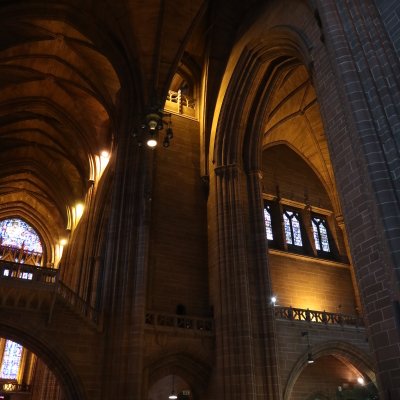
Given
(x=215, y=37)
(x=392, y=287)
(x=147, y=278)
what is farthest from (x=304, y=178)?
(x=392, y=287)

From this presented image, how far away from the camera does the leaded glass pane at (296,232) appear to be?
20209 mm

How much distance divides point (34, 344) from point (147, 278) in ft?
12.2

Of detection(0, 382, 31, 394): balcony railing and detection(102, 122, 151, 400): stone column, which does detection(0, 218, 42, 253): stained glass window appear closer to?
detection(0, 382, 31, 394): balcony railing

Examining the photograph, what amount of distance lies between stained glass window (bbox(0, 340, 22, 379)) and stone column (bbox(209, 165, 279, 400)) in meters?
18.9

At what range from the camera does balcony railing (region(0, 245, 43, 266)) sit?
94.9 ft

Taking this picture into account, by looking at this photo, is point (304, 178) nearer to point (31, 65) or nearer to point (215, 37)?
point (215, 37)

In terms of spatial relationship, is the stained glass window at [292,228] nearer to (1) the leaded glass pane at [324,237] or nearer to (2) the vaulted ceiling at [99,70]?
(1) the leaded glass pane at [324,237]

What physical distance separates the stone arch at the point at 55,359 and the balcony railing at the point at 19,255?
1900 centimetres

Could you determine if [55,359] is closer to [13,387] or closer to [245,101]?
→ [245,101]

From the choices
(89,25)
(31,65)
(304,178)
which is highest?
(31,65)

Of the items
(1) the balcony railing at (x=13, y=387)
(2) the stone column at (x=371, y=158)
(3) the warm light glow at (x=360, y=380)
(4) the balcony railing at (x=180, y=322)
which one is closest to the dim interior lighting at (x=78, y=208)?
(1) the balcony railing at (x=13, y=387)

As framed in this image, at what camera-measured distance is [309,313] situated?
1538cm

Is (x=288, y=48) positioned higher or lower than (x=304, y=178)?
lower

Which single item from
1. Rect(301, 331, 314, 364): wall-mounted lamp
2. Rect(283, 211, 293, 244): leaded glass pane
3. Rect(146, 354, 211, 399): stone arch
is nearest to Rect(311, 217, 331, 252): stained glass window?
Rect(283, 211, 293, 244): leaded glass pane
